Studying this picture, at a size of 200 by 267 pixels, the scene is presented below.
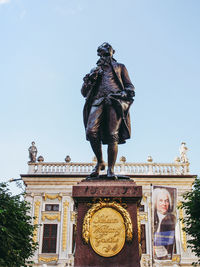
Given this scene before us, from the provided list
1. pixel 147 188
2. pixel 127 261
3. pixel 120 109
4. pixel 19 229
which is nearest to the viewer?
pixel 127 261

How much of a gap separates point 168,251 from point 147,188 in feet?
18.1

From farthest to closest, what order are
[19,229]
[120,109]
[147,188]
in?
[147,188] → [19,229] → [120,109]

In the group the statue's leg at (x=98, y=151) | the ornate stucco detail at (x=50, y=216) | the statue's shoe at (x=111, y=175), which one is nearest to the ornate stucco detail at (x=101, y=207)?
the statue's shoe at (x=111, y=175)

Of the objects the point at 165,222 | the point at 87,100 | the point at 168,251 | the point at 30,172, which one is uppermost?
the point at 30,172

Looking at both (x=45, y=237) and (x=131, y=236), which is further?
(x=45, y=237)

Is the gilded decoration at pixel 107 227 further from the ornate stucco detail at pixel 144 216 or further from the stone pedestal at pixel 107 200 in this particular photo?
the ornate stucco detail at pixel 144 216

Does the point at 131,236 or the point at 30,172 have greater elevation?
the point at 30,172

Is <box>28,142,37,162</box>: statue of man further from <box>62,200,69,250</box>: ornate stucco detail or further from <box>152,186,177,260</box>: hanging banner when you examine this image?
<box>152,186,177,260</box>: hanging banner

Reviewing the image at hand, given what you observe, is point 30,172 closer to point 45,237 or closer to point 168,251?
point 45,237

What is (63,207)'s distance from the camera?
2328cm

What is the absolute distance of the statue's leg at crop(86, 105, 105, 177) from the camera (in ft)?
17.3

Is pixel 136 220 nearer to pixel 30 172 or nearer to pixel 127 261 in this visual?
pixel 127 261

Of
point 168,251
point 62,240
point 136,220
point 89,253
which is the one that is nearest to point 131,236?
point 136,220

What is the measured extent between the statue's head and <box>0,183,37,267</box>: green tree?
8.96 m
